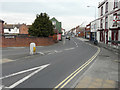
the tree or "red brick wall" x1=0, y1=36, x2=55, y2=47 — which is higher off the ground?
the tree

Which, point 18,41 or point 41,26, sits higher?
point 41,26

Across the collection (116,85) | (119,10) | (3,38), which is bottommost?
(116,85)

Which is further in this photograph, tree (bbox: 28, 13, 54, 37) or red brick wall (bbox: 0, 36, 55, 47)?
tree (bbox: 28, 13, 54, 37)

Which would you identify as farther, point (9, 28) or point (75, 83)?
point (9, 28)

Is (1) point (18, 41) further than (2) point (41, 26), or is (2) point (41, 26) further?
(2) point (41, 26)

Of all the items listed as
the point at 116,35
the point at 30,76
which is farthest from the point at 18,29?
the point at 30,76

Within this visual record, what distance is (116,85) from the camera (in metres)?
6.32

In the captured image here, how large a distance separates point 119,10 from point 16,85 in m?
23.9

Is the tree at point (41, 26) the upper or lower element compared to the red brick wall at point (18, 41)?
upper

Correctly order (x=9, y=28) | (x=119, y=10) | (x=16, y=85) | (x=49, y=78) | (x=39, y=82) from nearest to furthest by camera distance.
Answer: (x=16, y=85)
(x=39, y=82)
(x=49, y=78)
(x=119, y=10)
(x=9, y=28)

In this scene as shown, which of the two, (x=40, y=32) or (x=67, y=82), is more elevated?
(x=40, y=32)

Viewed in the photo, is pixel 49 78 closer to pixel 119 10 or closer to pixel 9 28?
pixel 119 10

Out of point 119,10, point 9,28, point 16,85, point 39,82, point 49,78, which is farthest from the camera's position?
point 9,28

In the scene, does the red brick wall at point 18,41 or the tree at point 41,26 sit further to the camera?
the tree at point 41,26
